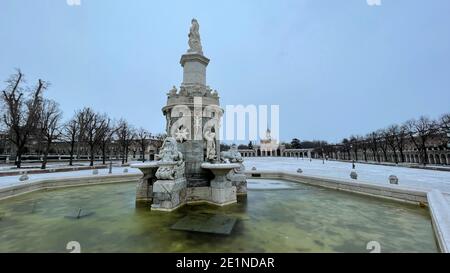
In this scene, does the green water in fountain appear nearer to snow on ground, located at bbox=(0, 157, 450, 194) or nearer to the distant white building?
snow on ground, located at bbox=(0, 157, 450, 194)

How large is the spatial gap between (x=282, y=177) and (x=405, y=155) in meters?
81.4

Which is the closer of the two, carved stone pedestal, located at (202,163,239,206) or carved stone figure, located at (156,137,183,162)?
carved stone figure, located at (156,137,183,162)

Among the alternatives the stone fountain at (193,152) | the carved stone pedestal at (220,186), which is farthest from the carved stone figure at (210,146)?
the carved stone pedestal at (220,186)

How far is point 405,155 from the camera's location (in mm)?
73188

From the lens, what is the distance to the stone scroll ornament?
8.05 m

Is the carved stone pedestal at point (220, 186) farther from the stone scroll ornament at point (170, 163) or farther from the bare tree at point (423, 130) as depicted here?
the bare tree at point (423, 130)

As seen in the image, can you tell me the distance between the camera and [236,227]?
19.1ft

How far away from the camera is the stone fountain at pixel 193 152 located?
28.0 ft

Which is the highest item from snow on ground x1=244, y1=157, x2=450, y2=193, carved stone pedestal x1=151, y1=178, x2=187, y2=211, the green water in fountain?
carved stone pedestal x1=151, y1=178, x2=187, y2=211

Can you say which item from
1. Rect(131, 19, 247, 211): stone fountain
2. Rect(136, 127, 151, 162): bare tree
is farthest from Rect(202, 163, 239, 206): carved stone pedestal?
Rect(136, 127, 151, 162): bare tree

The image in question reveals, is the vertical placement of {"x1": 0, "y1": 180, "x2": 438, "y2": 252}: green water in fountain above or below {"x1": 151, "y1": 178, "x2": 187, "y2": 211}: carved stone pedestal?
below
